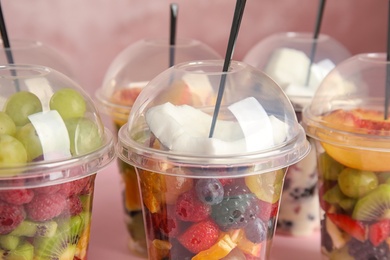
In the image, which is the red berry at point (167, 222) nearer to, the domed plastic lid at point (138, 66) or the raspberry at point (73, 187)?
the raspberry at point (73, 187)

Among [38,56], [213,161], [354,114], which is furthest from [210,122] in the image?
[38,56]

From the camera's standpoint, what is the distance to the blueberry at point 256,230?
0.89m

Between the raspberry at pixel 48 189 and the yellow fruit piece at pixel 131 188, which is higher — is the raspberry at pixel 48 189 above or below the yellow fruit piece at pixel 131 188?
above

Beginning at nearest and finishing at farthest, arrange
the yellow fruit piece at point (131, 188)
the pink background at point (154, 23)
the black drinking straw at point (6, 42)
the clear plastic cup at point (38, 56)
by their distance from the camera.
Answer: the black drinking straw at point (6, 42) → the yellow fruit piece at point (131, 188) → the clear plastic cup at point (38, 56) → the pink background at point (154, 23)

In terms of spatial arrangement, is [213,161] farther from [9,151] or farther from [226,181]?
[9,151]

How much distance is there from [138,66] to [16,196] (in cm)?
50

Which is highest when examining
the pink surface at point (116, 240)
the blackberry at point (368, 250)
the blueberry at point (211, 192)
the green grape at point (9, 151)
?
the green grape at point (9, 151)

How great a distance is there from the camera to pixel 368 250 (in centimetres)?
100

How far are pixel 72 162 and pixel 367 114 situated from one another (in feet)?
1.70

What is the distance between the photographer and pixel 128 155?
0.94 meters

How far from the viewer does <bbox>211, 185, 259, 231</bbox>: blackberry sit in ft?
2.85

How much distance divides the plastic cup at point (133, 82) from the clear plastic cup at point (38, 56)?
0.12 metres

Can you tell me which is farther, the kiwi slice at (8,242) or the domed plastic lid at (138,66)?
the domed plastic lid at (138,66)

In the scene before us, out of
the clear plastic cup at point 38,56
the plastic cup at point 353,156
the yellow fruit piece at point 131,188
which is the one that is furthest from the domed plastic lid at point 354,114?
the clear plastic cup at point 38,56
